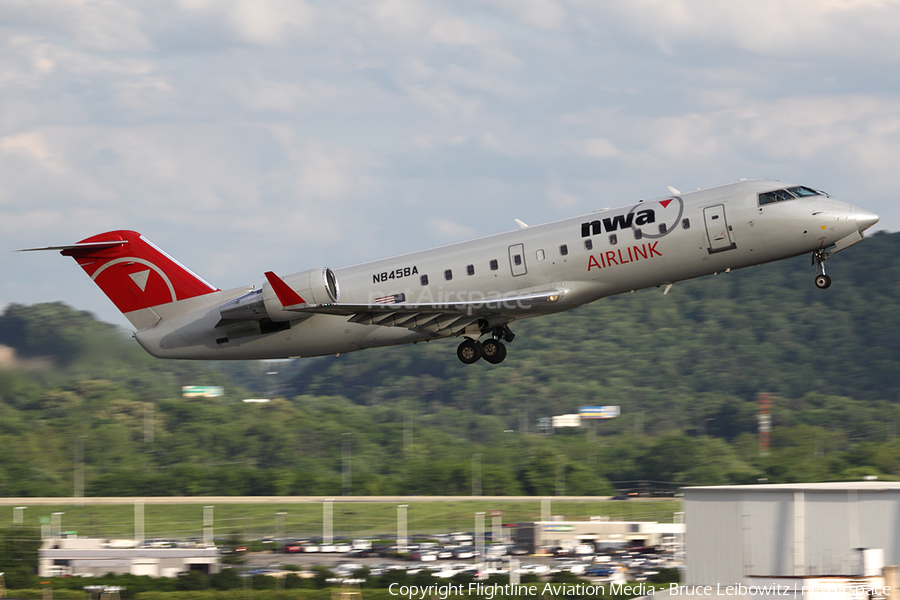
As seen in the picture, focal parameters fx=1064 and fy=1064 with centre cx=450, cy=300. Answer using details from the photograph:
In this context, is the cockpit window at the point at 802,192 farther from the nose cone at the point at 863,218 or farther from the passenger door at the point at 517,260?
the passenger door at the point at 517,260

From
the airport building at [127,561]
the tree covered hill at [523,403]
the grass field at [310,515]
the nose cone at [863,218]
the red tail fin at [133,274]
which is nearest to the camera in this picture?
the nose cone at [863,218]

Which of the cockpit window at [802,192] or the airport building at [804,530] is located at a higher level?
the cockpit window at [802,192]

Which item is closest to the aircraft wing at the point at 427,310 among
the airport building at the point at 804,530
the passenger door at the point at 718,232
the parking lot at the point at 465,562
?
the passenger door at the point at 718,232

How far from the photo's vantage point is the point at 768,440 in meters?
97.2

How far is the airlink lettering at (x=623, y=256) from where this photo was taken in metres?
25.8

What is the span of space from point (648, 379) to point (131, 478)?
84.1 metres

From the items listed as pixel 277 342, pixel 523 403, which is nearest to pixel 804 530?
pixel 277 342

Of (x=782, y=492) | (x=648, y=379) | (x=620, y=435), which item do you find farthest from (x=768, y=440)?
(x=782, y=492)

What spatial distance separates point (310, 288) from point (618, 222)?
25.9ft

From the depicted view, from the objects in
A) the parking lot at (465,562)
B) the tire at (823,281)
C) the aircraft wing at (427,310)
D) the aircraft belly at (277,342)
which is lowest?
the parking lot at (465,562)

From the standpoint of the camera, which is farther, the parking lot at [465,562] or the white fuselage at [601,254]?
the parking lot at [465,562]

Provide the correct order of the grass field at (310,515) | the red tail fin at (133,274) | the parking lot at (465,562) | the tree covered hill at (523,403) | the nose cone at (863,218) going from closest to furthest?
1. the nose cone at (863,218)
2. the red tail fin at (133,274)
3. the parking lot at (465,562)
4. the grass field at (310,515)
5. the tree covered hill at (523,403)

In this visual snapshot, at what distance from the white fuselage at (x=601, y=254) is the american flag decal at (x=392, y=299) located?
55 millimetres

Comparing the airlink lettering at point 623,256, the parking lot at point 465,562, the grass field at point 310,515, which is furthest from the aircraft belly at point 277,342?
the grass field at point 310,515
